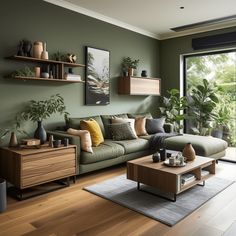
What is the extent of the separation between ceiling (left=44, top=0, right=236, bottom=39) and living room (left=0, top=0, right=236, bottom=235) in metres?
0.04

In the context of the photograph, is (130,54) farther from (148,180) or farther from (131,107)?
(148,180)

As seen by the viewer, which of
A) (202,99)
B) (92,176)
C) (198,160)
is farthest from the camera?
(202,99)

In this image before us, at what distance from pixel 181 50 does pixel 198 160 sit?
3.26 metres

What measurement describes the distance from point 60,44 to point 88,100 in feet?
3.56

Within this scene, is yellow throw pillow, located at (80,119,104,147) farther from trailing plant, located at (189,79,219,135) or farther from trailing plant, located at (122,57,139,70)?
trailing plant, located at (189,79,219,135)

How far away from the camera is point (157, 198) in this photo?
2994 mm

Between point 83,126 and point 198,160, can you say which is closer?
point 198,160

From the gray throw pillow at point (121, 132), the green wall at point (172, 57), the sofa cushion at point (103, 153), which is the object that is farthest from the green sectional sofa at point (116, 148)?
the green wall at point (172, 57)

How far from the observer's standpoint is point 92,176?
12.7 ft

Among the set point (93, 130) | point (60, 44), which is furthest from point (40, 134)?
point (60, 44)

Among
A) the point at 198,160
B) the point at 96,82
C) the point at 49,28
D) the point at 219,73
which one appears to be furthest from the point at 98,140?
the point at 219,73

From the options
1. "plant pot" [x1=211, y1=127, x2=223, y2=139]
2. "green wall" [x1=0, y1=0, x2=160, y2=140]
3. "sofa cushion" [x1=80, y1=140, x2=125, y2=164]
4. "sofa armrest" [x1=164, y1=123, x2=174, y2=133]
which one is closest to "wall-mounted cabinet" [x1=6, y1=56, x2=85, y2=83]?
"green wall" [x1=0, y1=0, x2=160, y2=140]

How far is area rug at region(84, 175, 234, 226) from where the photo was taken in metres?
2.60

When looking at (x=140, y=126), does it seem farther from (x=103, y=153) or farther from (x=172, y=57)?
(x=172, y=57)
